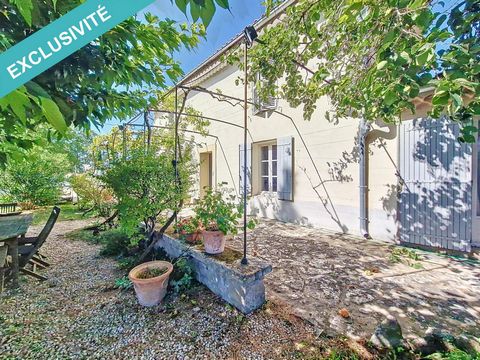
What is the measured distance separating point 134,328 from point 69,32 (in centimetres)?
250

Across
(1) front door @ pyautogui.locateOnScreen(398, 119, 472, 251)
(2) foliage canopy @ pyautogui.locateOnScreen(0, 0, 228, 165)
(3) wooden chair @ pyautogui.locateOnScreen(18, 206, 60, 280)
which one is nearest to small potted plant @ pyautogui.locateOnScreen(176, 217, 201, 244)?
(2) foliage canopy @ pyautogui.locateOnScreen(0, 0, 228, 165)

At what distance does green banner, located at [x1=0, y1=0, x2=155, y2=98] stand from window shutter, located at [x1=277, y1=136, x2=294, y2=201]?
521 centimetres

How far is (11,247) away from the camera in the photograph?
9.57 feet

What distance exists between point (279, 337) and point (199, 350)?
0.72 metres

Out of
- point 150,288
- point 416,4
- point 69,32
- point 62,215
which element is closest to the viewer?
point 69,32

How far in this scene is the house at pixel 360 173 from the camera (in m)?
3.66

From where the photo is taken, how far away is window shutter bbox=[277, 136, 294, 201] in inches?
234

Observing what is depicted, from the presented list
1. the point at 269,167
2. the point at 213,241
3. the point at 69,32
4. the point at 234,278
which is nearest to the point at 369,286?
the point at 234,278

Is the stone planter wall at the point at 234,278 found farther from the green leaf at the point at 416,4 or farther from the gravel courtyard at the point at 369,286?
the green leaf at the point at 416,4

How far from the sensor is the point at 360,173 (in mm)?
4652

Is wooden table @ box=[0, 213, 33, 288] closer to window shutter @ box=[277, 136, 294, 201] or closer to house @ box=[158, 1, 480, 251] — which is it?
house @ box=[158, 1, 480, 251]

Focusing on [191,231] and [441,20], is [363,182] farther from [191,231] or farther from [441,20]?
[191,231]

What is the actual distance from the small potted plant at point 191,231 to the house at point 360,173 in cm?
196

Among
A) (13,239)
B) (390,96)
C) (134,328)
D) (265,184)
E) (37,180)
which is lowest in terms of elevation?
(134,328)
